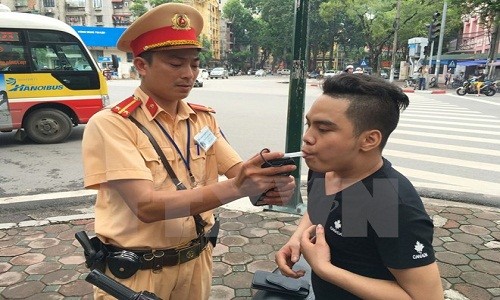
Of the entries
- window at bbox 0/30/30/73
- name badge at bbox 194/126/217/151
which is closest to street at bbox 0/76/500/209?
window at bbox 0/30/30/73

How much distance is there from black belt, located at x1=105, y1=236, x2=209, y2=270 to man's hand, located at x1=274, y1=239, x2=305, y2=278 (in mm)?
340

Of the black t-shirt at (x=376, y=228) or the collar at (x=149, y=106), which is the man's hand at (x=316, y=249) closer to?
the black t-shirt at (x=376, y=228)

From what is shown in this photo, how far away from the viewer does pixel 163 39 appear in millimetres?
1381

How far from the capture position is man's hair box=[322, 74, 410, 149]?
1229 millimetres

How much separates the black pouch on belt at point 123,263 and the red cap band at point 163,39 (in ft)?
2.42

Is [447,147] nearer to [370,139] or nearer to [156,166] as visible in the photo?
[370,139]

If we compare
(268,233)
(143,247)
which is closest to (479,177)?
(268,233)

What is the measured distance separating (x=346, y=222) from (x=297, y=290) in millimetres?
352

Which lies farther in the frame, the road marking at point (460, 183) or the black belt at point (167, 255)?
the road marking at point (460, 183)

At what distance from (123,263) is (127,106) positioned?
0.56 metres

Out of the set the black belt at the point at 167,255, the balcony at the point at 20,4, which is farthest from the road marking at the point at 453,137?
the balcony at the point at 20,4

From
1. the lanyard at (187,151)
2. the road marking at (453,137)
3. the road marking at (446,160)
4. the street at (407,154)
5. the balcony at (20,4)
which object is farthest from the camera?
the balcony at (20,4)

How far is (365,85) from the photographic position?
4.09 ft

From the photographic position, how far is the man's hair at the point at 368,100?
1229 mm
